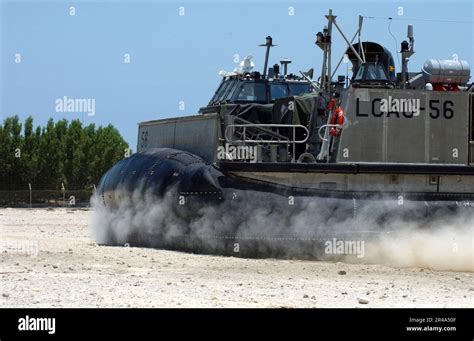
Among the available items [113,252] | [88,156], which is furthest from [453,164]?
[88,156]

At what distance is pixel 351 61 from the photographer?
16359 mm

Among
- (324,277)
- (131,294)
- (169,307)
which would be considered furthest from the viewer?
(324,277)

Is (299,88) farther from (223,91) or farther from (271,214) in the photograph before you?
(271,214)

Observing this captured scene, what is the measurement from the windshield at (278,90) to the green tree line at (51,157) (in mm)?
33236

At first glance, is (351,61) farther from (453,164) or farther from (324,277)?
(324,277)

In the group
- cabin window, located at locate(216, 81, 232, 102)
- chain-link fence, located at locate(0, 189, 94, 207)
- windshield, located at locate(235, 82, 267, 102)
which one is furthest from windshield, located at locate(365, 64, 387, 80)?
chain-link fence, located at locate(0, 189, 94, 207)

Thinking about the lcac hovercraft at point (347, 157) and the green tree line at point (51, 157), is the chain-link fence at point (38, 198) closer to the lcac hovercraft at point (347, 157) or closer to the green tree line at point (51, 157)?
the green tree line at point (51, 157)

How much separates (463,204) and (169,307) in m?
5.87

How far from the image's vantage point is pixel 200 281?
11719 mm

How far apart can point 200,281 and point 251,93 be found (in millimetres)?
7655

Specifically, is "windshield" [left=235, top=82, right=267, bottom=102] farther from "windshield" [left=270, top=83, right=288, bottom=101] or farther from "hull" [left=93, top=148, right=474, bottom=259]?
"hull" [left=93, top=148, right=474, bottom=259]

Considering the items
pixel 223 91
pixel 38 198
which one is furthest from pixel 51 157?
pixel 223 91

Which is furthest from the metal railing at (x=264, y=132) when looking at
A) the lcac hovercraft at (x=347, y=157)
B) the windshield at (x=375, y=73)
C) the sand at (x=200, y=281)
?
the sand at (x=200, y=281)

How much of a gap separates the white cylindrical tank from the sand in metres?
2.71
